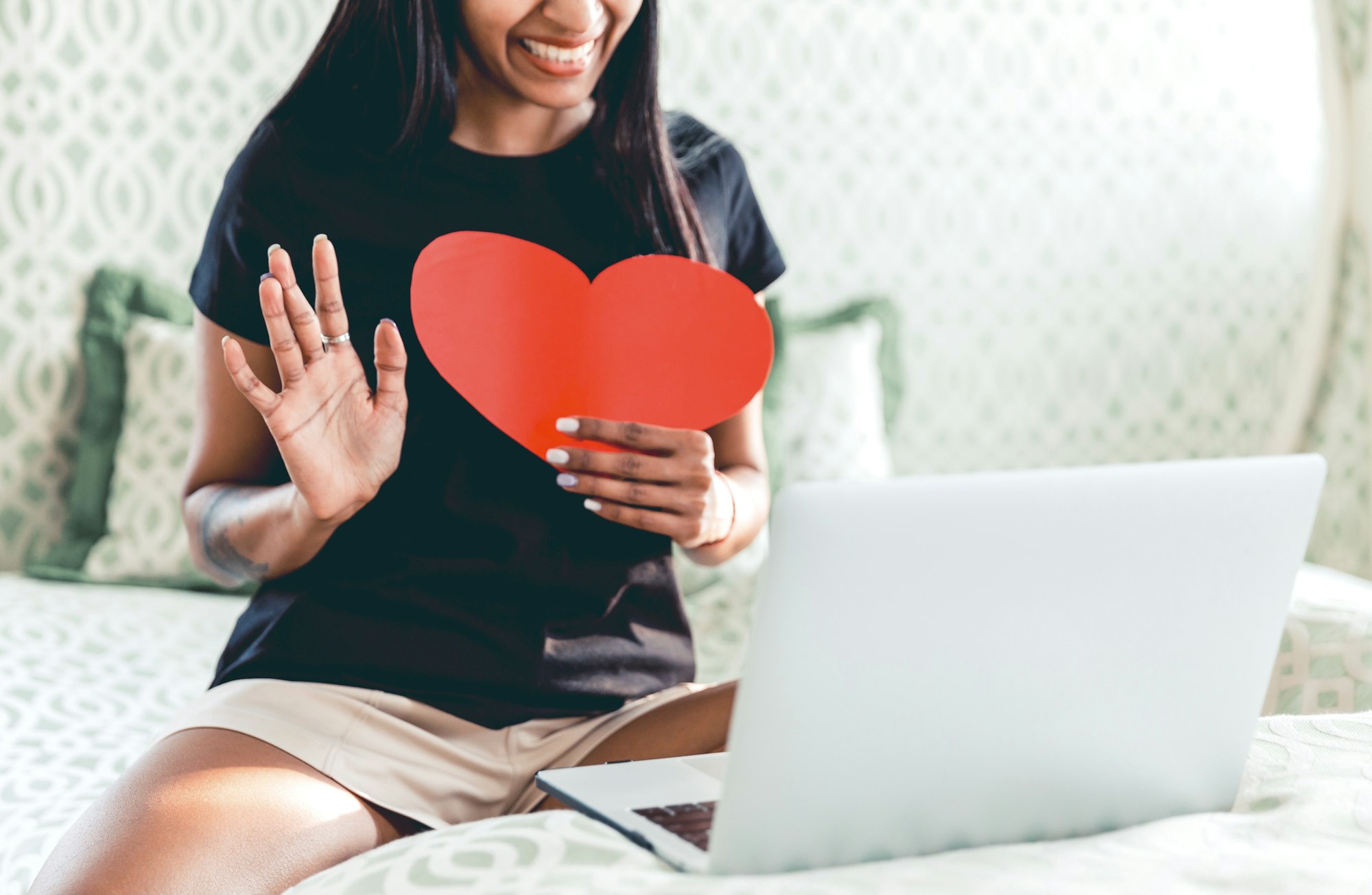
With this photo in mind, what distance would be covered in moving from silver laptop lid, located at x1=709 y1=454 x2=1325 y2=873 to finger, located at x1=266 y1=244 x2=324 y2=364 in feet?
1.68

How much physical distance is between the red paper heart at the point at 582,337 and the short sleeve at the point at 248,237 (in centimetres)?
15

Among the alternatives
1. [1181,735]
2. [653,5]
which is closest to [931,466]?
[653,5]

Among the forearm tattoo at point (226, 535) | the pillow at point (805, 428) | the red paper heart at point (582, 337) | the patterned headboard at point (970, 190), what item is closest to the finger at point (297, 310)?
the red paper heart at point (582, 337)

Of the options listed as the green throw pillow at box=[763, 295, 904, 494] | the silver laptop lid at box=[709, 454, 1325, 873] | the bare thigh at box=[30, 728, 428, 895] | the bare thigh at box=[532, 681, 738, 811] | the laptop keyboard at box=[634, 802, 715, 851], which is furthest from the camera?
the green throw pillow at box=[763, 295, 904, 494]

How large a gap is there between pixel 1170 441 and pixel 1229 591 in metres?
1.92

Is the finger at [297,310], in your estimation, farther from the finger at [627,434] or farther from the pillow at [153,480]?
the pillow at [153,480]

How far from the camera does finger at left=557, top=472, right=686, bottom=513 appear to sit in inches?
39.2

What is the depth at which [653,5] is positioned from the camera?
1246mm

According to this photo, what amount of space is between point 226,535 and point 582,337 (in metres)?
0.36

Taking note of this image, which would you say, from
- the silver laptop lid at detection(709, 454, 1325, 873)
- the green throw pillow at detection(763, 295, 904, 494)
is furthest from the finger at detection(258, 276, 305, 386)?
the green throw pillow at detection(763, 295, 904, 494)

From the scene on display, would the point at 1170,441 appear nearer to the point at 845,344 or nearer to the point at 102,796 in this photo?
the point at 845,344

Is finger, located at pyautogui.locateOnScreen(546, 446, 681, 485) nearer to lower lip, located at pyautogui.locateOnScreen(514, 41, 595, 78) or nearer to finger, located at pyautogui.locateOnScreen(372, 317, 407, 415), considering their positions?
finger, located at pyautogui.locateOnScreen(372, 317, 407, 415)

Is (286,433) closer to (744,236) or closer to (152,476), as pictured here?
(744,236)

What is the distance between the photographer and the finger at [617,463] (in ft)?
3.26
